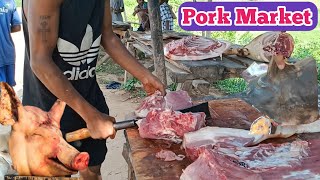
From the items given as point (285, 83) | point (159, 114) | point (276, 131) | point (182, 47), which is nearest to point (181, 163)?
point (159, 114)

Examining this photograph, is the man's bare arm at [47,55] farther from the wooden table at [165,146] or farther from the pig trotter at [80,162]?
the pig trotter at [80,162]

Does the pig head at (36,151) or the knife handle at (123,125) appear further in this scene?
the knife handle at (123,125)

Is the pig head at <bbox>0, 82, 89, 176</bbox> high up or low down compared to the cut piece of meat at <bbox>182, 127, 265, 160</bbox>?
up

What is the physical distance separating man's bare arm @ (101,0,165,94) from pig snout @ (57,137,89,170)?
1.46m

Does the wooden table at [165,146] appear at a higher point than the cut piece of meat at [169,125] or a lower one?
lower

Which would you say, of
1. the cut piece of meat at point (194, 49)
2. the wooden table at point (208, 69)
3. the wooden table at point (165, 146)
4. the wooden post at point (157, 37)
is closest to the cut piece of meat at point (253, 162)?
the wooden table at point (165, 146)

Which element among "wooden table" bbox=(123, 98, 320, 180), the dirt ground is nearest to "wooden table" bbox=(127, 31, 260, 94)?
the dirt ground

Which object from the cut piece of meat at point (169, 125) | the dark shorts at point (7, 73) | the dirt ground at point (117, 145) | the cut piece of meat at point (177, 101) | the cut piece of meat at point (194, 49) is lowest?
the dirt ground at point (117, 145)

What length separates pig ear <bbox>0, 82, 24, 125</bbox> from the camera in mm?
2057

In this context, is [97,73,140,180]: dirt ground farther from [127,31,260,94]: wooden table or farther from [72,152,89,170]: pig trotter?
[72,152,89,170]: pig trotter

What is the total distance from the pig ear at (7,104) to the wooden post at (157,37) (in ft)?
11.0

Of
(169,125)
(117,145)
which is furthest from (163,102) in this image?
(117,145)

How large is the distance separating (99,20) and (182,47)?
9.78 feet

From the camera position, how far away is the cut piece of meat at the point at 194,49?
6055 millimetres
